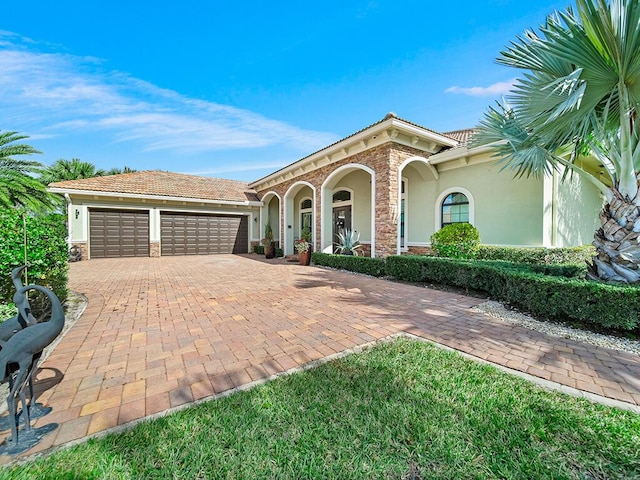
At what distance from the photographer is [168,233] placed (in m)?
14.9

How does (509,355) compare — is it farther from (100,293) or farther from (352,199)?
(352,199)

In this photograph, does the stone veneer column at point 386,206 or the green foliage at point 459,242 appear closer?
the green foliage at point 459,242

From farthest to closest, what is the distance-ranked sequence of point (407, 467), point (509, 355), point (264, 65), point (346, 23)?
1. point (264, 65)
2. point (346, 23)
3. point (509, 355)
4. point (407, 467)

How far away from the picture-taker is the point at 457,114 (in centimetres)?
841

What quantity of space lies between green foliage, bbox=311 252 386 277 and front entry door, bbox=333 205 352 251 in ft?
9.68

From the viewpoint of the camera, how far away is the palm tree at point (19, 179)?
7.15 m

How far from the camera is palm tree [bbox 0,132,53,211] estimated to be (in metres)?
7.15

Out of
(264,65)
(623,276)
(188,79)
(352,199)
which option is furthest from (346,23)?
(623,276)

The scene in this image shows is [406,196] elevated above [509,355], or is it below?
above

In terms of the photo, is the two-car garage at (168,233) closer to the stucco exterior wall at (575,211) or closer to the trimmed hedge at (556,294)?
the trimmed hedge at (556,294)

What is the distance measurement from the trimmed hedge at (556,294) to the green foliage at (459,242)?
1735 mm

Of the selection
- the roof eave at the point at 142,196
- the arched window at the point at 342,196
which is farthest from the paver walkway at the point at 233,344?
the roof eave at the point at 142,196

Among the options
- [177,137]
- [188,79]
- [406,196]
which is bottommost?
[406,196]

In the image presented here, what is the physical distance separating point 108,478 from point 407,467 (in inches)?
70.4
